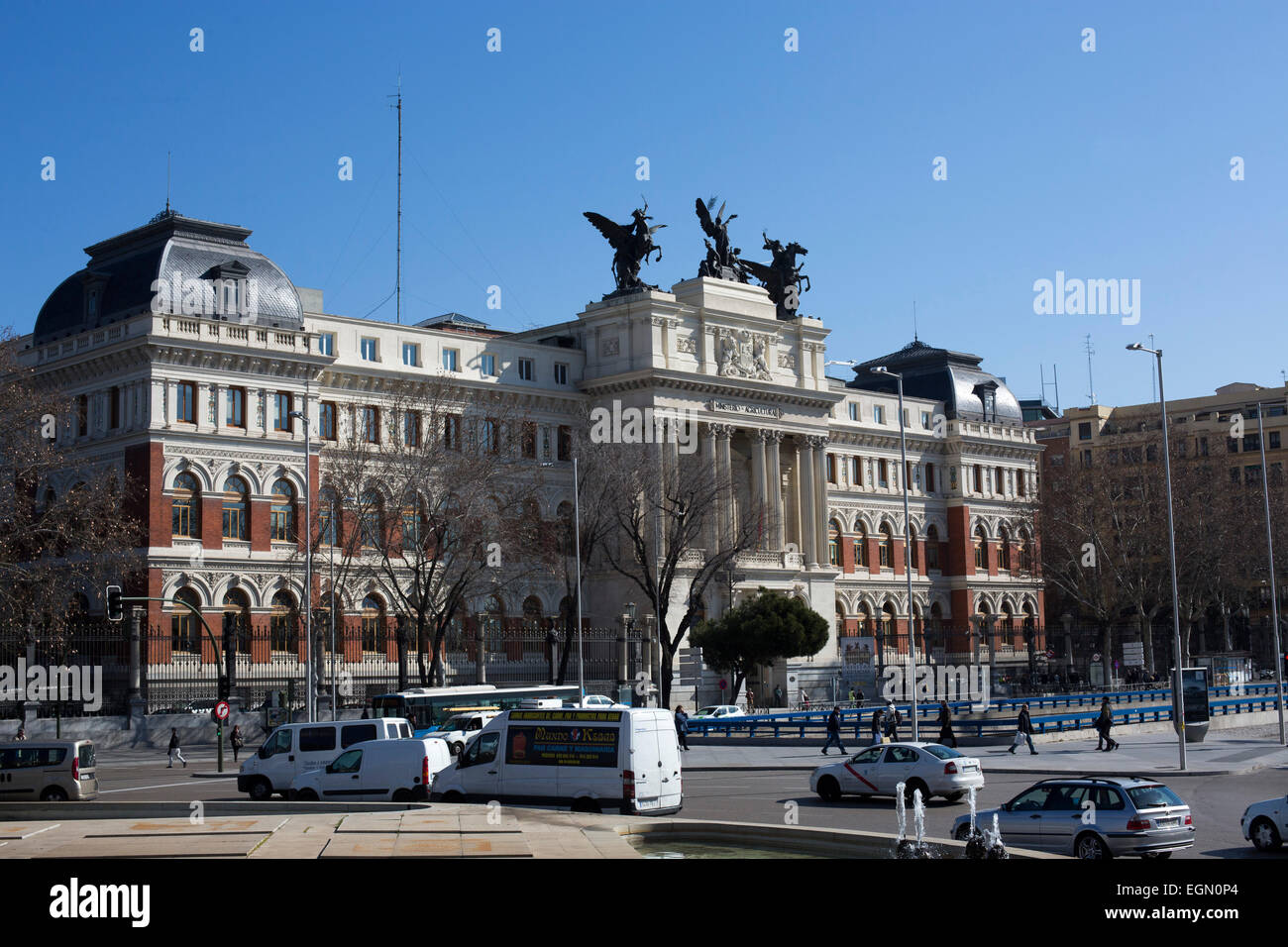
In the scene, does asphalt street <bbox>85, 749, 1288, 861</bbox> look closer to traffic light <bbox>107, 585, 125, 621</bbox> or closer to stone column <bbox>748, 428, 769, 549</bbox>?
traffic light <bbox>107, 585, 125, 621</bbox>

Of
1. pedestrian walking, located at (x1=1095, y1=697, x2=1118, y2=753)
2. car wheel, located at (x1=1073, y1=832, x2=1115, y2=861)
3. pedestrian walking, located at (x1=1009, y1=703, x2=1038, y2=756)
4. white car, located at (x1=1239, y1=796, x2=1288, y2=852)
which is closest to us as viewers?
car wheel, located at (x1=1073, y1=832, x2=1115, y2=861)

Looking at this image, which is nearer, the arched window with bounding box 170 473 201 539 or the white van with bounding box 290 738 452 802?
the white van with bounding box 290 738 452 802

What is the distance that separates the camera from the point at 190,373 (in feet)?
198

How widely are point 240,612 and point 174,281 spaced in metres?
14.3

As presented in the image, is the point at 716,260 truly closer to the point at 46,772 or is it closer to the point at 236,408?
the point at 236,408

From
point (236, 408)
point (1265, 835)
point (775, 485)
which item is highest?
point (236, 408)

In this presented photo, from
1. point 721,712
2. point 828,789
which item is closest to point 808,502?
point 721,712

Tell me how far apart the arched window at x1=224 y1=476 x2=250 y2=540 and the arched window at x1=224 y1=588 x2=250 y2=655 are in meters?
2.44

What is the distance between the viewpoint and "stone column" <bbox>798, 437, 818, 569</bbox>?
84062mm

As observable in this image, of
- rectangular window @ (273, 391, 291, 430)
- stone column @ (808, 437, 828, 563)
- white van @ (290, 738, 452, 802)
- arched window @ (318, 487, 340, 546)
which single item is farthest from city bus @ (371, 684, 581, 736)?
stone column @ (808, 437, 828, 563)

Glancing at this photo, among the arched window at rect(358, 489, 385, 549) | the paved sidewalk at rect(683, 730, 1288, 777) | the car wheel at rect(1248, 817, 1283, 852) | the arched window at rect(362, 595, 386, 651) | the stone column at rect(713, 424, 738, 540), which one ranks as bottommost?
the paved sidewalk at rect(683, 730, 1288, 777)

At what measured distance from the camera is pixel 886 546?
324ft
